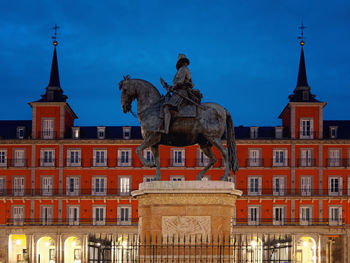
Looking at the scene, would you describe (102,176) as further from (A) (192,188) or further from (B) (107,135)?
(A) (192,188)

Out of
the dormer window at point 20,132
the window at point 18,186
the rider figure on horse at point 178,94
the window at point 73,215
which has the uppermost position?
the dormer window at point 20,132

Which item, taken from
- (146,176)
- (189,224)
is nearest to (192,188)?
(189,224)

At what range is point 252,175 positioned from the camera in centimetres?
6200

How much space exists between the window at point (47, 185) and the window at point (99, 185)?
3.83 m

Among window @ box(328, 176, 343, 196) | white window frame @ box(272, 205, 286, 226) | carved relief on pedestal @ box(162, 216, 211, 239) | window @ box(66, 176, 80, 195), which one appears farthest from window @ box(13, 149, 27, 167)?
carved relief on pedestal @ box(162, 216, 211, 239)

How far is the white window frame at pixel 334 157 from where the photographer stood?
61531 millimetres

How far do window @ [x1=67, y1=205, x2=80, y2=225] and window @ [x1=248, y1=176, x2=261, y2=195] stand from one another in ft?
50.8

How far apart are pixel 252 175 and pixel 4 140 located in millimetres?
22750

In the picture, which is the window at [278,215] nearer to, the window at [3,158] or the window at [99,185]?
the window at [99,185]

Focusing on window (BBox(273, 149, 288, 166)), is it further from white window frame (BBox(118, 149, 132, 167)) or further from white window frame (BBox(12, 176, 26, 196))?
white window frame (BBox(12, 176, 26, 196))

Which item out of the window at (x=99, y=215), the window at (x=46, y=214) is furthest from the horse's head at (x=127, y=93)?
the window at (x=46, y=214)

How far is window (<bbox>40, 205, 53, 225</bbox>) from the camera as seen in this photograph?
200 ft

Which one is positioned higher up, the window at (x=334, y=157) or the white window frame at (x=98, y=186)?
the window at (x=334, y=157)

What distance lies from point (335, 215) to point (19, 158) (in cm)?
2874
